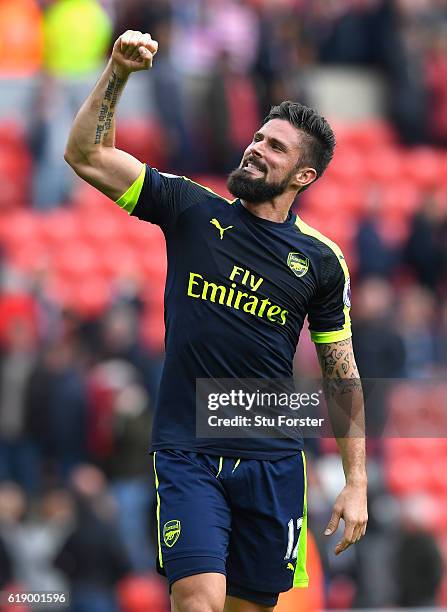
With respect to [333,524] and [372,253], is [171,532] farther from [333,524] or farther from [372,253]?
[372,253]

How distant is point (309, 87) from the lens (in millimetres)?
17125

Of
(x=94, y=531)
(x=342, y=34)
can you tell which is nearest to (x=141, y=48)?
(x=94, y=531)

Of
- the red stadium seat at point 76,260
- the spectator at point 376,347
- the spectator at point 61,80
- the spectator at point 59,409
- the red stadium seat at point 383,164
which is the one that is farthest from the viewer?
the red stadium seat at point 383,164

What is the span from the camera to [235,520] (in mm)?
6676

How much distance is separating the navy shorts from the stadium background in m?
2.64

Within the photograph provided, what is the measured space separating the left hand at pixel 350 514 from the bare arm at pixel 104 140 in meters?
1.64

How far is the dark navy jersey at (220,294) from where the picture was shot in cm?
661

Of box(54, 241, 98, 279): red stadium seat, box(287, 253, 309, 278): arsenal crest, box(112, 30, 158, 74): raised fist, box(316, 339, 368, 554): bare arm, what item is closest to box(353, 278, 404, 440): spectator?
box(54, 241, 98, 279): red stadium seat

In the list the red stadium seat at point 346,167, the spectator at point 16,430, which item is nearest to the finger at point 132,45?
the spectator at point 16,430

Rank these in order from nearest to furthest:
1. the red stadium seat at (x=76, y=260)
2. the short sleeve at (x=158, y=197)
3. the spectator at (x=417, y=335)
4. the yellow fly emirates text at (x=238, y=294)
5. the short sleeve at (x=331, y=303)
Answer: the short sleeve at (x=158, y=197)
the yellow fly emirates text at (x=238, y=294)
the short sleeve at (x=331, y=303)
the spectator at (x=417, y=335)
the red stadium seat at (x=76, y=260)

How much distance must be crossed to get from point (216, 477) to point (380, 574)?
626 centimetres

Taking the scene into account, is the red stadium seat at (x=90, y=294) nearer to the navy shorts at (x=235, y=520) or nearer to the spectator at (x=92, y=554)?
the spectator at (x=92, y=554)

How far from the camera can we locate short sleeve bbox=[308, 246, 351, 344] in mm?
6895

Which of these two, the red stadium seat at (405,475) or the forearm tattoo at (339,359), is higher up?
the forearm tattoo at (339,359)
